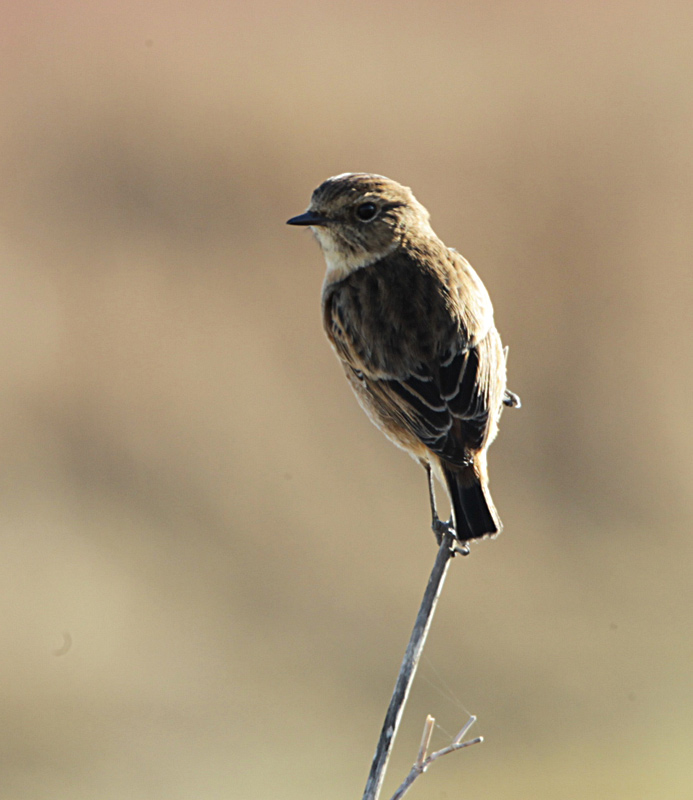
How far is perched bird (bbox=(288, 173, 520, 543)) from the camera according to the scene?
4391 millimetres

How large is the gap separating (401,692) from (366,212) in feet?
8.57

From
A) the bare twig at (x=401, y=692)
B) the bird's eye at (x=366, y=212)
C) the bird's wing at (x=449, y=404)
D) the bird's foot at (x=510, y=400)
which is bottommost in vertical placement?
the bare twig at (x=401, y=692)

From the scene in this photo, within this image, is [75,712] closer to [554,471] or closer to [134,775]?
[134,775]

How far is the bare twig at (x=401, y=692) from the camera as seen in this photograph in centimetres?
282

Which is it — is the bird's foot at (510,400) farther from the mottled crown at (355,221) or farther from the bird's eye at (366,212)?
the bird's eye at (366,212)

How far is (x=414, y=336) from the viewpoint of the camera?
4.59 m

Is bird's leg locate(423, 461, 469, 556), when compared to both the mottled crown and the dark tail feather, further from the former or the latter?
the mottled crown

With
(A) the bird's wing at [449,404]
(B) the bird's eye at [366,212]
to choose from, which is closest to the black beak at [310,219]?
(B) the bird's eye at [366,212]

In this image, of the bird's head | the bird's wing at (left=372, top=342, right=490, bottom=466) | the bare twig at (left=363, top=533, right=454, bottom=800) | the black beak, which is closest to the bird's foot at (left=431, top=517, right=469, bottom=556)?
the bird's wing at (left=372, top=342, right=490, bottom=466)

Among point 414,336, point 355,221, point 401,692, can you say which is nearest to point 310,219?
point 355,221

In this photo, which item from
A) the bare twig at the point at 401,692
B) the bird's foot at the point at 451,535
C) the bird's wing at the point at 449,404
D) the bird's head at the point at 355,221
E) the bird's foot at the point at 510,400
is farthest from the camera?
the bird's head at the point at 355,221

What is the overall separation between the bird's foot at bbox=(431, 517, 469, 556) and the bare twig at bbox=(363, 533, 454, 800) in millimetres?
605

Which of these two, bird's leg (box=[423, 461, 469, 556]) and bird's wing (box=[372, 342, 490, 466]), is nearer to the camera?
bird's leg (box=[423, 461, 469, 556])

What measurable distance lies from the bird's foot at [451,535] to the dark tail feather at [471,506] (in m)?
0.03
